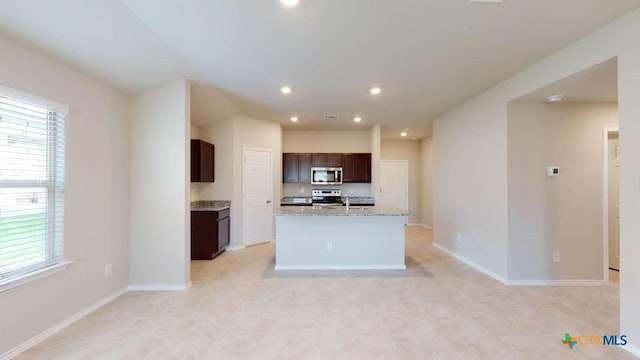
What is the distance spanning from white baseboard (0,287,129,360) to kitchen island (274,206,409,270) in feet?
6.87

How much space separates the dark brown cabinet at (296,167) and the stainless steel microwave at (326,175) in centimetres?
15

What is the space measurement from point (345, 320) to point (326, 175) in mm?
4400

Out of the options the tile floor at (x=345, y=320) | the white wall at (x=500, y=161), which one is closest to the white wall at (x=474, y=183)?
the white wall at (x=500, y=161)

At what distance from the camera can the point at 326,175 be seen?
272 inches

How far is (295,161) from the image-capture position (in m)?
6.90

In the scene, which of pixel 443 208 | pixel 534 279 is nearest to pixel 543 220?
pixel 534 279

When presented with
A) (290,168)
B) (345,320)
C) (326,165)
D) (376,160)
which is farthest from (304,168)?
(345,320)

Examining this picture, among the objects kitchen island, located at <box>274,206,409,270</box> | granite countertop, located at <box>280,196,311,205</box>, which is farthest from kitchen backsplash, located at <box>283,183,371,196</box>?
kitchen island, located at <box>274,206,409,270</box>

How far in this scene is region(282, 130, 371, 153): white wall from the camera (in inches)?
285

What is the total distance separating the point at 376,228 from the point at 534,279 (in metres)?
2.10

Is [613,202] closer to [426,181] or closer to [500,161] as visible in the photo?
[500,161]

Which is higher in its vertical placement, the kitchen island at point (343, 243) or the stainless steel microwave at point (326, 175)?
the stainless steel microwave at point (326, 175)

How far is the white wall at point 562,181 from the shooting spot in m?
3.66

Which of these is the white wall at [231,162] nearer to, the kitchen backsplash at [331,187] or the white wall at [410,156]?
the kitchen backsplash at [331,187]
